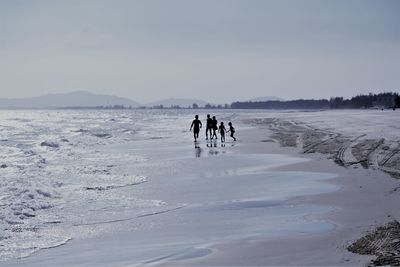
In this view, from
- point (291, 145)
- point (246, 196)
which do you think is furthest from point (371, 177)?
point (291, 145)

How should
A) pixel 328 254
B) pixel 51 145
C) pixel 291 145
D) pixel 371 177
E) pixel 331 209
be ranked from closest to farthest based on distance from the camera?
pixel 328 254, pixel 331 209, pixel 371 177, pixel 291 145, pixel 51 145

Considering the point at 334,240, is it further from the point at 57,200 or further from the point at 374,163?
the point at 374,163

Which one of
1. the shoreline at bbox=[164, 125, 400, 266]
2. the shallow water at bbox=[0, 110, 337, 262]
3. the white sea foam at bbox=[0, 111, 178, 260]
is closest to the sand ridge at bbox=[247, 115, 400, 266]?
the shoreline at bbox=[164, 125, 400, 266]

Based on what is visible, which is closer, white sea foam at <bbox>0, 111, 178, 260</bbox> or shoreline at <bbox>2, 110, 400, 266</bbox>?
shoreline at <bbox>2, 110, 400, 266</bbox>

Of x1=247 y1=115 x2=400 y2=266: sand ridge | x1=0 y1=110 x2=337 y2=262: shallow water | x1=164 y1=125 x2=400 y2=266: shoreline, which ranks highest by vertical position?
x1=247 y1=115 x2=400 y2=266: sand ridge

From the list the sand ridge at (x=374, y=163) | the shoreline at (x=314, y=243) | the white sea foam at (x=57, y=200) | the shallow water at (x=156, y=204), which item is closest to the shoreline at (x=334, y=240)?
the shoreline at (x=314, y=243)

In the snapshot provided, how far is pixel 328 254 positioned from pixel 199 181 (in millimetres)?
8789

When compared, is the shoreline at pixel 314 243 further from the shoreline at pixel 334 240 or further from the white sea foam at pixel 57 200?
the white sea foam at pixel 57 200

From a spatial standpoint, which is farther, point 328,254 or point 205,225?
point 205,225

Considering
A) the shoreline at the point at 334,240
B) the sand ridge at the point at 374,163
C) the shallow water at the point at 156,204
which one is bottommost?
the shallow water at the point at 156,204

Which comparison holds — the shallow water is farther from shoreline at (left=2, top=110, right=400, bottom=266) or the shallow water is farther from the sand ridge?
the sand ridge

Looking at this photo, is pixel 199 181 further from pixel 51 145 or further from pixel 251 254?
pixel 51 145

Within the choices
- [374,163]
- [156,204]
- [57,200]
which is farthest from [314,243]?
[374,163]

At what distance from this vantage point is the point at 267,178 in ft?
52.4
